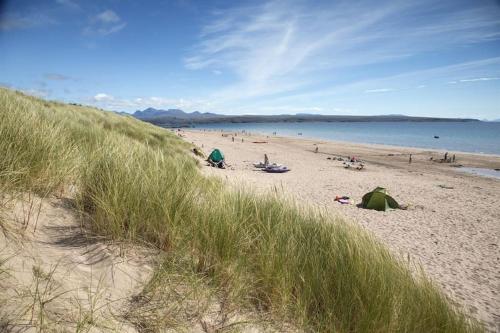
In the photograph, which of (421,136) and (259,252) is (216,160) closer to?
(259,252)

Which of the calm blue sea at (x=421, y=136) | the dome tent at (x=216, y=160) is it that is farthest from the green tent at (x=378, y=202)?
the calm blue sea at (x=421, y=136)

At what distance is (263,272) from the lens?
238 centimetres

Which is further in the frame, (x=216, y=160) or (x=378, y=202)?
(x=216, y=160)

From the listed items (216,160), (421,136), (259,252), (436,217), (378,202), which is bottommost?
(436,217)

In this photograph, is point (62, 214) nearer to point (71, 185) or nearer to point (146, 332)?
point (71, 185)

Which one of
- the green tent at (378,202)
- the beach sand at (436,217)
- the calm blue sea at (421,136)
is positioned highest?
the calm blue sea at (421,136)

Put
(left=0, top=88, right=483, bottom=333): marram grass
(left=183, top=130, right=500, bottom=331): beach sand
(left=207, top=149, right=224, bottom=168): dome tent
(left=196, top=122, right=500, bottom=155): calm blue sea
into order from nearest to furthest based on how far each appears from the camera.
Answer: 1. (left=0, top=88, right=483, bottom=333): marram grass
2. (left=183, top=130, right=500, bottom=331): beach sand
3. (left=207, top=149, right=224, bottom=168): dome tent
4. (left=196, top=122, right=500, bottom=155): calm blue sea

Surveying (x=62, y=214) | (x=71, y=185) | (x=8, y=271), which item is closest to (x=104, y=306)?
(x=8, y=271)

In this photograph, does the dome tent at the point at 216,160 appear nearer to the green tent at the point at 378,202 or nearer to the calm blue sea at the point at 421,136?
the green tent at the point at 378,202

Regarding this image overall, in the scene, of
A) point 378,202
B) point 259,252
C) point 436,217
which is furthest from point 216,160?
point 259,252

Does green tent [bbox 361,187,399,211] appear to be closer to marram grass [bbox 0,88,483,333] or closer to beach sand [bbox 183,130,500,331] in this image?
beach sand [bbox 183,130,500,331]

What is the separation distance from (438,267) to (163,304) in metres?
6.09

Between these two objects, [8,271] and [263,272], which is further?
[263,272]

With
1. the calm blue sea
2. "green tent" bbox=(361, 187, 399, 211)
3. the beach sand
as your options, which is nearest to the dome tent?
the beach sand
